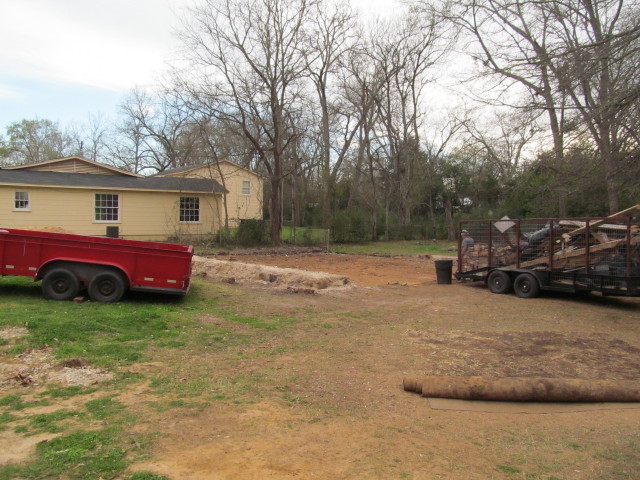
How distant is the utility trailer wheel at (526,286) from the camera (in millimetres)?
12141

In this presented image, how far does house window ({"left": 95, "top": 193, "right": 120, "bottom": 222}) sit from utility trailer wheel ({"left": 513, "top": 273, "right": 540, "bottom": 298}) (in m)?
21.2

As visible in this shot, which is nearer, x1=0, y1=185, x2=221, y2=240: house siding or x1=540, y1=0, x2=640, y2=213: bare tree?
x1=540, y1=0, x2=640, y2=213: bare tree

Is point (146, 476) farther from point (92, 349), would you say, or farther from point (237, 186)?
point (237, 186)

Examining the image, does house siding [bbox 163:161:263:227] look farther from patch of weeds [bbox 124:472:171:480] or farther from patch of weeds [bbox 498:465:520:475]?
patch of weeds [bbox 498:465:520:475]

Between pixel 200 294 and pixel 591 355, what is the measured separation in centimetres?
799

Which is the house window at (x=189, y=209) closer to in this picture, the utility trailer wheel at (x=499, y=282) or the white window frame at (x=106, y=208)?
the white window frame at (x=106, y=208)

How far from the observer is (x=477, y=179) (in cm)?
3900

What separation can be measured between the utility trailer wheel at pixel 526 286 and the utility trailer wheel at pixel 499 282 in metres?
0.25

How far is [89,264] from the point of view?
9227mm

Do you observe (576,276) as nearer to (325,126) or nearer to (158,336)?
(158,336)

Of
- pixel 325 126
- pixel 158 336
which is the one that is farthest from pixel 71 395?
pixel 325 126

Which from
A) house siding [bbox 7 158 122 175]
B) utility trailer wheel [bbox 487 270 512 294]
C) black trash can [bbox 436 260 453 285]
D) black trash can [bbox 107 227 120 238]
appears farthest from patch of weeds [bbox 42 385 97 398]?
house siding [bbox 7 158 122 175]

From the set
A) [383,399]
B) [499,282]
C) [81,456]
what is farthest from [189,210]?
[81,456]

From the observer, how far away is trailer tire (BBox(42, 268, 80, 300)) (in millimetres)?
9062
